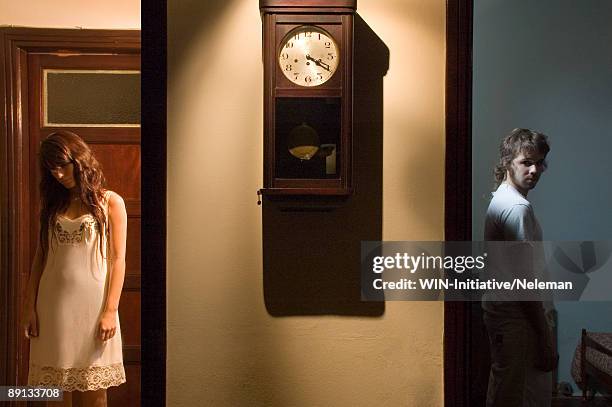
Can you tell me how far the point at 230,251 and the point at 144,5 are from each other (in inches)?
30.6

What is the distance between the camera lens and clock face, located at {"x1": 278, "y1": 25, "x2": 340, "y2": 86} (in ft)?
5.31

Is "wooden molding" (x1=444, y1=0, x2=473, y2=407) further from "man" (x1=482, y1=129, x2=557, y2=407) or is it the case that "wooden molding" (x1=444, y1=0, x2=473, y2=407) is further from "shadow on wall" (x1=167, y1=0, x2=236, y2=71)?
"shadow on wall" (x1=167, y1=0, x2=236, y2=71)

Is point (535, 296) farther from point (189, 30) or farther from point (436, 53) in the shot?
point (189, 30)

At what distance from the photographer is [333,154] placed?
1638mm

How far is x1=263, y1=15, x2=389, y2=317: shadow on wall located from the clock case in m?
0.09

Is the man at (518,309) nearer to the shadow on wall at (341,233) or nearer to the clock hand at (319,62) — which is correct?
the shadow on wall at (341,233)

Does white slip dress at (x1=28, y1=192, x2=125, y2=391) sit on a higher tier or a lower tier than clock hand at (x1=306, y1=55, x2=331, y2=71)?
lower

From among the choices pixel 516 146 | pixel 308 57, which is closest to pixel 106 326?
pixel 308 57

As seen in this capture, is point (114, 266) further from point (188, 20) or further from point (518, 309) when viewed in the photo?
point (518, 309)

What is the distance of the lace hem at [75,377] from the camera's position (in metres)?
1.79

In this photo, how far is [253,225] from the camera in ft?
5.58

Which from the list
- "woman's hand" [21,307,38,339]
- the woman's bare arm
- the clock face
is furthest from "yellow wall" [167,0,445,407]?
"woman's hand" [21,307,38,339]

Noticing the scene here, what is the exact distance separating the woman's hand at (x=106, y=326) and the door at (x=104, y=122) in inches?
23.3

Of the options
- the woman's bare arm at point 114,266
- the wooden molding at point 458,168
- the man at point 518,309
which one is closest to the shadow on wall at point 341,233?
the wooden molding at point 458,168
